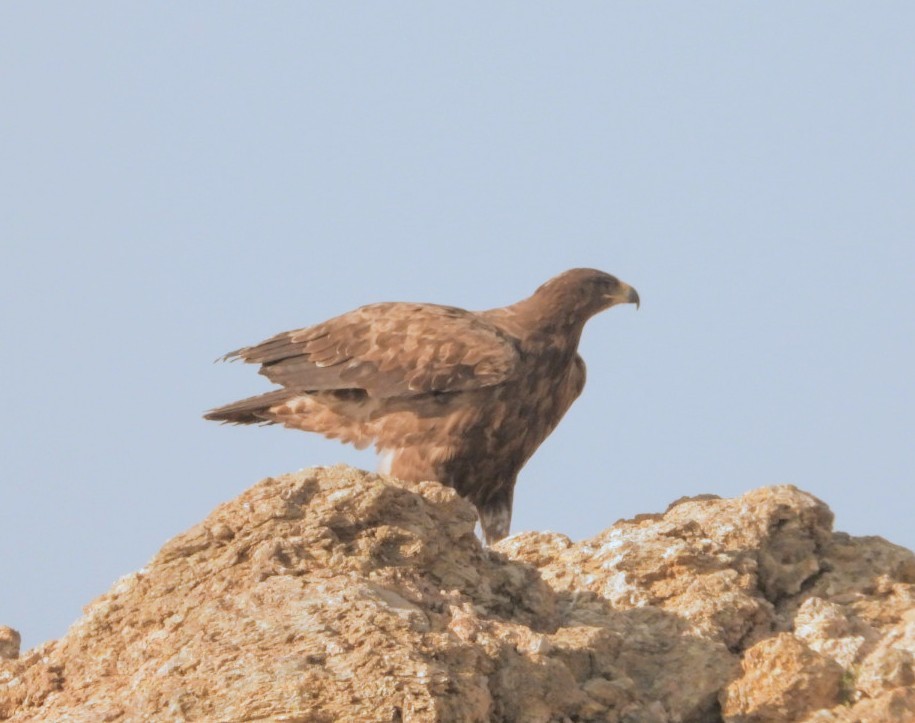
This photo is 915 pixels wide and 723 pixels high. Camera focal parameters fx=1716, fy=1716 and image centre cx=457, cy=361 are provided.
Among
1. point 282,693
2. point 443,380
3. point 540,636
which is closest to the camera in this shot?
point 282,693

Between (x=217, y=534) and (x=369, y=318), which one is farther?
(x=369, y=318)

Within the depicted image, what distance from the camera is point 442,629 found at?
21.6 feet

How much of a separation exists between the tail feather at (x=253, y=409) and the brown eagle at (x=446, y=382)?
0.01 m

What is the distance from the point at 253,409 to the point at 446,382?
5.85 ft

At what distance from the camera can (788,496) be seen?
28.3ft

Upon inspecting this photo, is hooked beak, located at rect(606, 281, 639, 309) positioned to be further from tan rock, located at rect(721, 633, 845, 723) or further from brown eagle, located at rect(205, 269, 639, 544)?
tan rock, located at rect(721, 633, 845, 723)

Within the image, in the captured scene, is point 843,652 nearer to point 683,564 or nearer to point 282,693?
point 683,564

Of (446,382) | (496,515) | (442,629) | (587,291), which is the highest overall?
(587,291)

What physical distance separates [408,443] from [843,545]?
3.87 metres

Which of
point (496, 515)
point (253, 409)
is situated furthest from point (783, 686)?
point (253, 409)

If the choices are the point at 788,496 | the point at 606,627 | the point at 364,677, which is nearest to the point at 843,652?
the point at 606,627

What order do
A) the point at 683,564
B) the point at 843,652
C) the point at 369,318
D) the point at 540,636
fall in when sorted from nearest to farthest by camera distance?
the point at 540,636 → the point at 843,652 → the point at 683,564 → the point at 369,318

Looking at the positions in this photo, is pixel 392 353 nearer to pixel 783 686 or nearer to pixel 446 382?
pixel 446 382

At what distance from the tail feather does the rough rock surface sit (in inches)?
179
